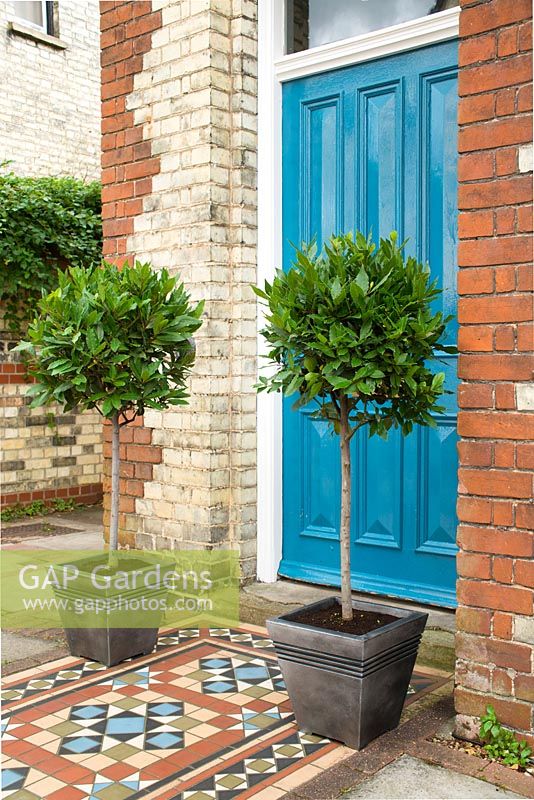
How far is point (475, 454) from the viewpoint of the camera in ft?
9.70

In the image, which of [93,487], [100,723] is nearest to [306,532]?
A: [100,723]

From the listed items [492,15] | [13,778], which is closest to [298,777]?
[13,778]

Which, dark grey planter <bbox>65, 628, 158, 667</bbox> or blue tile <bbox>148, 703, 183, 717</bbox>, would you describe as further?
dark grey planter <bbox>65, 628, 158, 667</bbox>

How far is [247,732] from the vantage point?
3117 millimetres

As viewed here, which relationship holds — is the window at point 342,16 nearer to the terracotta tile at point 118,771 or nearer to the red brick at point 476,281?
the red brick at point 476,281

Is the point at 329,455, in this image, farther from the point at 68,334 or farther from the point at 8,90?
the point at 8,90

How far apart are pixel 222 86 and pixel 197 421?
6.11 feet

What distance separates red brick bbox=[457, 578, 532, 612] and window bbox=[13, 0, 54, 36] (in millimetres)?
9892

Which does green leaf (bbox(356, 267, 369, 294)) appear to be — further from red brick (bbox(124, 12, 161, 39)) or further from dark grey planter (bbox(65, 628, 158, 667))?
red brick (bbox(124, 12, 161, 39))

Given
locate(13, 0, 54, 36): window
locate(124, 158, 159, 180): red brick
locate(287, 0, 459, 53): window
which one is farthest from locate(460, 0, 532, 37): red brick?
locate(13, 0, 54, 36): window

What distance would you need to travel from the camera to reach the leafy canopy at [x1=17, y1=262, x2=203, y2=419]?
363 cm

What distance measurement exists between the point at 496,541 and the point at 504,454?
11.9 inches

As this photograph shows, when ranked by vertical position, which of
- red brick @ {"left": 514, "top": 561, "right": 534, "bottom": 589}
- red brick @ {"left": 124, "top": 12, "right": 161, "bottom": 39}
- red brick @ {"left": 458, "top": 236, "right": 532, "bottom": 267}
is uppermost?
red brick @ {"left": 124, "top": 12, "right": 161, "bottom": 39}

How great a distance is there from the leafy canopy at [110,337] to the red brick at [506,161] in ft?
5.00
